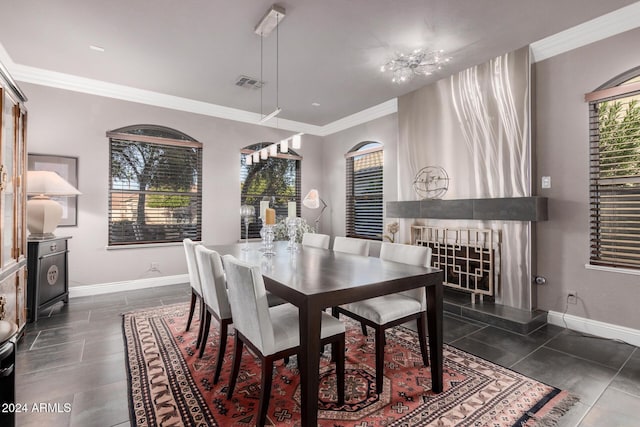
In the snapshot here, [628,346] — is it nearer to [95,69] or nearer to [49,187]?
[49,187]

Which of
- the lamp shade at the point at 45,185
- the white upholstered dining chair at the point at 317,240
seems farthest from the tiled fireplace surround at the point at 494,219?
the lamp shade at the point at 45,185

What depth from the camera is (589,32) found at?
110 inches

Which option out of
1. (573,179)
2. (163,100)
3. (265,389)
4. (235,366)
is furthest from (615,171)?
(163,100)

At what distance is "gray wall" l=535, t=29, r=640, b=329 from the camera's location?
2.68 meters

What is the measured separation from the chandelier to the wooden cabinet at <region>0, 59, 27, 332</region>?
347 centimetres

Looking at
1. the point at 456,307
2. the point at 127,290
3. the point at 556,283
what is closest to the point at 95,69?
the point at 127,290

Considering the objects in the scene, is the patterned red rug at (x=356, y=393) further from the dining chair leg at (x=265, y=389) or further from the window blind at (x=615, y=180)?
the window blind at (x=615, y=180)

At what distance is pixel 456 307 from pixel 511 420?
177cm

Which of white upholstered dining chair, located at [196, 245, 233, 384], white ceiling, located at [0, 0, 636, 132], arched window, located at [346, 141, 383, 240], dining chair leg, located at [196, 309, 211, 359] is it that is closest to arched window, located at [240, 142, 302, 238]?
arched window, located at [346, 141, 383, 240]

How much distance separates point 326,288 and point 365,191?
4.01m

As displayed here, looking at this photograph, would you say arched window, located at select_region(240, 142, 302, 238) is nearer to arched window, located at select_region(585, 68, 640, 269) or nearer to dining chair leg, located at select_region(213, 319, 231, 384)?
dining chair leg, located at select_region(213, 319, 231, 384)

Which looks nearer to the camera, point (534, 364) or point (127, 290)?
point (534, 364)

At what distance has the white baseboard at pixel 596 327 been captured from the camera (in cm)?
259

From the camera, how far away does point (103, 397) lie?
1868 millimetres
